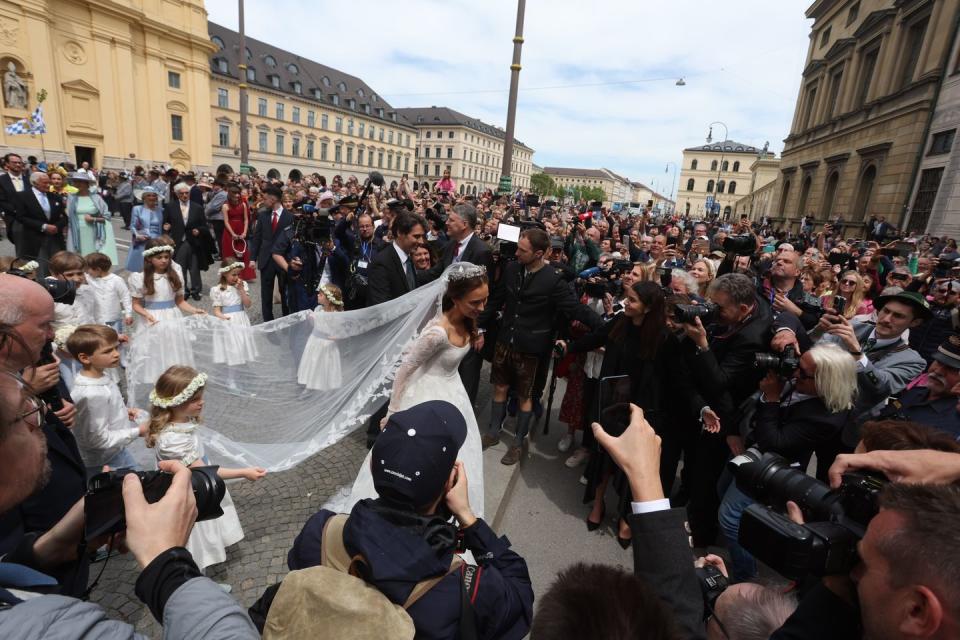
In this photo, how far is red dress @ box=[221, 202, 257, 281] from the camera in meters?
8.47

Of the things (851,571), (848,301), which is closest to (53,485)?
(851,571)

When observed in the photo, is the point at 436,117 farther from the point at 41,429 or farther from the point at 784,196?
the point at 41,429

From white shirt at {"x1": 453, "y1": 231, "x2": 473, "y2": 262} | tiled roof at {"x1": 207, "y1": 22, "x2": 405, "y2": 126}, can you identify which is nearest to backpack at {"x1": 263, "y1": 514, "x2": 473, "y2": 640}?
white shirt at {"x1": 453, "y1": 231, "x2": 473, "y2": 262}

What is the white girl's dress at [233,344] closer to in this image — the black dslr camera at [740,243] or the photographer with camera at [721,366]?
the photographer with camera at [721,366]

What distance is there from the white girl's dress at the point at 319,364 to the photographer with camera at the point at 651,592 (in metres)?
2.99

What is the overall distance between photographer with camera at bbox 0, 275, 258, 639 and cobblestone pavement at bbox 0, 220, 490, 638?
4.88ft

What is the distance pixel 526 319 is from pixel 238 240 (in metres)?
6.87

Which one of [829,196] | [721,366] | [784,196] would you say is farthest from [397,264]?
[784,196]

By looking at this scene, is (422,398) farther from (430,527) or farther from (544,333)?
(430,527)

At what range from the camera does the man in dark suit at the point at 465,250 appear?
487 centimetres

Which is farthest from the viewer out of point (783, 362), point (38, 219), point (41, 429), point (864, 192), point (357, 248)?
point (864, 192)

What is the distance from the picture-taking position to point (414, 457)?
1361 millimetres

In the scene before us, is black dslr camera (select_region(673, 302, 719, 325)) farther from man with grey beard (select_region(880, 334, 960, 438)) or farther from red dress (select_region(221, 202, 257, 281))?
red dress (select_region(221, 202, 257, 281))

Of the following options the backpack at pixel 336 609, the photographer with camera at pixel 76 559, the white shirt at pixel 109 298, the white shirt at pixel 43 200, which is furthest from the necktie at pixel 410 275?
the white shirt at pixel 43 200
